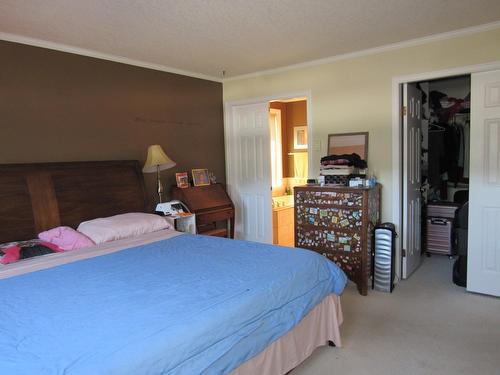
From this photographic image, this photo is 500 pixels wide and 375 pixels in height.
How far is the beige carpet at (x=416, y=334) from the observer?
7.68ft

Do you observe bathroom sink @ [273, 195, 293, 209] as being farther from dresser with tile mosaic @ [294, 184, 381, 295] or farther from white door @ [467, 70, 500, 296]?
white door @ [467, 70, 500, 296]

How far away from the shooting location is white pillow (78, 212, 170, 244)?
306cm

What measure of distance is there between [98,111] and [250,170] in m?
2.04

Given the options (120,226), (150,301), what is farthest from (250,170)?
(150,301)

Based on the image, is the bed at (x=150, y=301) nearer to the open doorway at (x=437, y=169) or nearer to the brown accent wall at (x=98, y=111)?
the brown accent wall at (x=98, y=111)

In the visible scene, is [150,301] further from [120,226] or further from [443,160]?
[443,160]

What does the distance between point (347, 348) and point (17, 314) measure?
6.64 ft

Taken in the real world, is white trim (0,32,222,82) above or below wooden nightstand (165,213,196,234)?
above

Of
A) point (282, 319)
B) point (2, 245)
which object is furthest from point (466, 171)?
point (2, 245)

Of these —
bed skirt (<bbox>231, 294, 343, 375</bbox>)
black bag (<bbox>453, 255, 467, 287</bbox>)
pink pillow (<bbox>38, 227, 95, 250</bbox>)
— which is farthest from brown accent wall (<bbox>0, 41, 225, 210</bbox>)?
black bag (<bbox>453, 255, 467, 287</bbox>)

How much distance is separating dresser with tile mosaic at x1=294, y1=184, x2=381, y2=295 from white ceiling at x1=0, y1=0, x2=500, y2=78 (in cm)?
140

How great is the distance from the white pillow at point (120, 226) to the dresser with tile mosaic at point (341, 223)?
4.58 ft

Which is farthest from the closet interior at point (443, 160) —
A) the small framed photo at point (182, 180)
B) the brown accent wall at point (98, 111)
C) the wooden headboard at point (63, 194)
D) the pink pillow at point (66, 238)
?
the pink pillow at point (66, 238)

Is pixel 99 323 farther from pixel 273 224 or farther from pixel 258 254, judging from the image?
pixel 273 224
